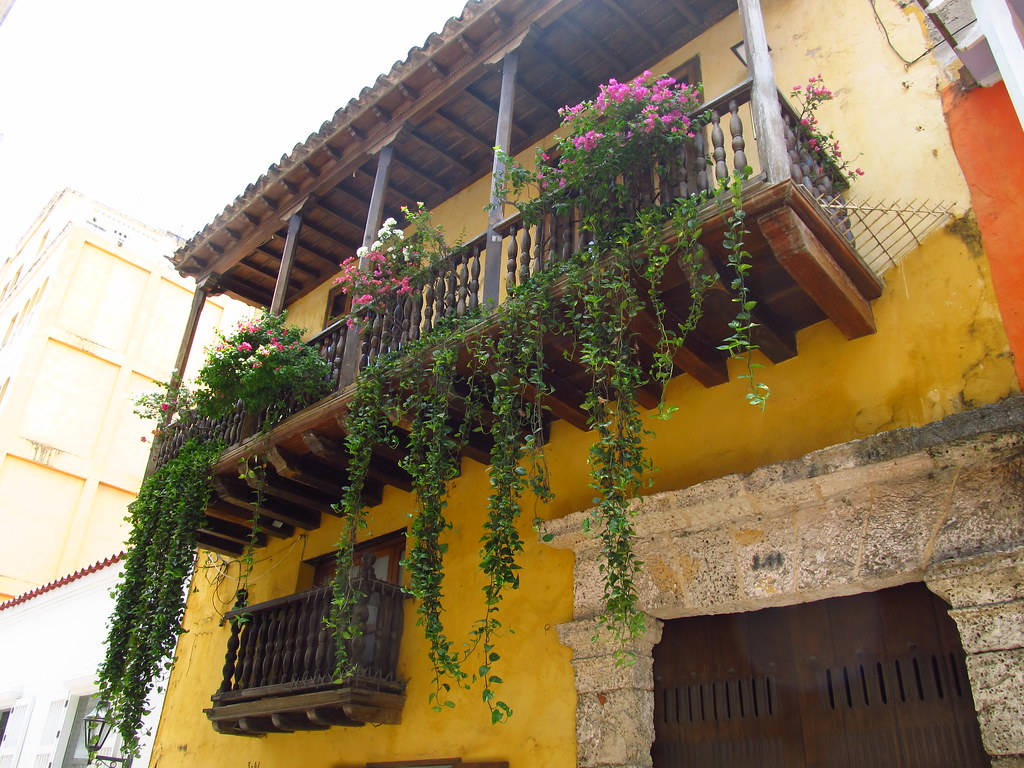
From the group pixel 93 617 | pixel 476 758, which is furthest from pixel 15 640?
pixel 476 758

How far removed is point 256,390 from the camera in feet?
20.8

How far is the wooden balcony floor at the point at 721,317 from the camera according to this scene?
3.84 meters

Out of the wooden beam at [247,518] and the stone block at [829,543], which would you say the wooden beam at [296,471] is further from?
the stone block at [829,543]

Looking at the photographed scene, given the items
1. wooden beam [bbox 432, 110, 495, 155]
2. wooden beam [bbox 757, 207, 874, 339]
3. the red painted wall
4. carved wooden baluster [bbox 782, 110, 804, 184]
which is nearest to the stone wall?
the red painted wall

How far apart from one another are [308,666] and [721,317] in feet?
11.7

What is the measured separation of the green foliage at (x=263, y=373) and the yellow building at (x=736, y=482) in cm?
21

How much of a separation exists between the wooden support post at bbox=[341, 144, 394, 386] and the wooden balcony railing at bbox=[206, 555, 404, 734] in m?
1.31

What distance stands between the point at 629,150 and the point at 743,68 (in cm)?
194

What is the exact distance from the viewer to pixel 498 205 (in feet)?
17.5

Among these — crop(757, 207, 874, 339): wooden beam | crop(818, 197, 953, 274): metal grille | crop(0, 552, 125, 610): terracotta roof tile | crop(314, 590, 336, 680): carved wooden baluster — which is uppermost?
crop(818, 197, 953, 274): metal grille

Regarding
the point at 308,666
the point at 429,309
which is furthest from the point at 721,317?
the point at 308,666

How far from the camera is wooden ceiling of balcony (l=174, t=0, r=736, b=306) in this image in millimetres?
6172

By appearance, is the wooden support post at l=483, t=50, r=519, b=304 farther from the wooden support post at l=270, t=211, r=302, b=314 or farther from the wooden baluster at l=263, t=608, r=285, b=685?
the wooden baluster at l=263, t=608, r=285, b=685

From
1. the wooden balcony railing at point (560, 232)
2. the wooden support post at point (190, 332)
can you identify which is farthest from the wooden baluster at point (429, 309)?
the wooden support post at point (190, 332)
